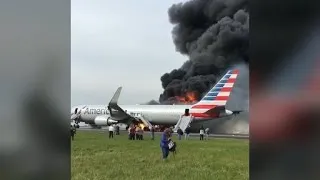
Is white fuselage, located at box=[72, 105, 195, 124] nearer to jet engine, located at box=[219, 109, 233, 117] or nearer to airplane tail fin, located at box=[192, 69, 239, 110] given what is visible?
airplane tail fin, located at box=[192, 69, 239, 110]

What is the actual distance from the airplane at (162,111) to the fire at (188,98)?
5048 millimetres

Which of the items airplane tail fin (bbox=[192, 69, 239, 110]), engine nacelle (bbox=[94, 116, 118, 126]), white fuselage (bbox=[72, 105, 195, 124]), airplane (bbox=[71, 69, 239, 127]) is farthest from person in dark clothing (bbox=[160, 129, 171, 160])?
engine nacelle (bbox=[94, 116, 118, 126])

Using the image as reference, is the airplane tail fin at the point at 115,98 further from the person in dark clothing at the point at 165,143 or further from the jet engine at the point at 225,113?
the person in dark clothing at the point at 165,143

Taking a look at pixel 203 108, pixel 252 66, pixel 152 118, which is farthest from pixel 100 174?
pixel 152 118

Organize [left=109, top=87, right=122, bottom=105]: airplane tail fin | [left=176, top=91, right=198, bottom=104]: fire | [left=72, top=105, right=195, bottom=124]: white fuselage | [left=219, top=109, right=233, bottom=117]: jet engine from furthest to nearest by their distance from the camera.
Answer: [left=176, top=91, right=198, bottom=104]: fire
[left=109, top=87, right=122, bottom=105]: airplane tail fin
[left=72, top=105, right=195, bottom=124]: white fuselage
[left=219, top=109, right=233, bottom=117]: jet engine

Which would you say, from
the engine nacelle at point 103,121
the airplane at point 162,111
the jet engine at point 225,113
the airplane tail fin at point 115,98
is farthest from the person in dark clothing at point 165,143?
the engine nacelle at point 103,121

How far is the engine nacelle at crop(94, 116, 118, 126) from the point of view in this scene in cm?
2711

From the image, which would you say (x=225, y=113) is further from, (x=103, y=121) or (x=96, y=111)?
(x=96, y=111)

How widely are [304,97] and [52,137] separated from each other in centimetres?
109

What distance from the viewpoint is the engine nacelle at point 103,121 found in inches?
1067

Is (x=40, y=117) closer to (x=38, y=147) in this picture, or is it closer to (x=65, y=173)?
(x=38, y=147)

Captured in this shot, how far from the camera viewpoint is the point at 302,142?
1.67m

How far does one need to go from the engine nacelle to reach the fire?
6.14 meters

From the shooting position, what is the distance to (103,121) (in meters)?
27.4
